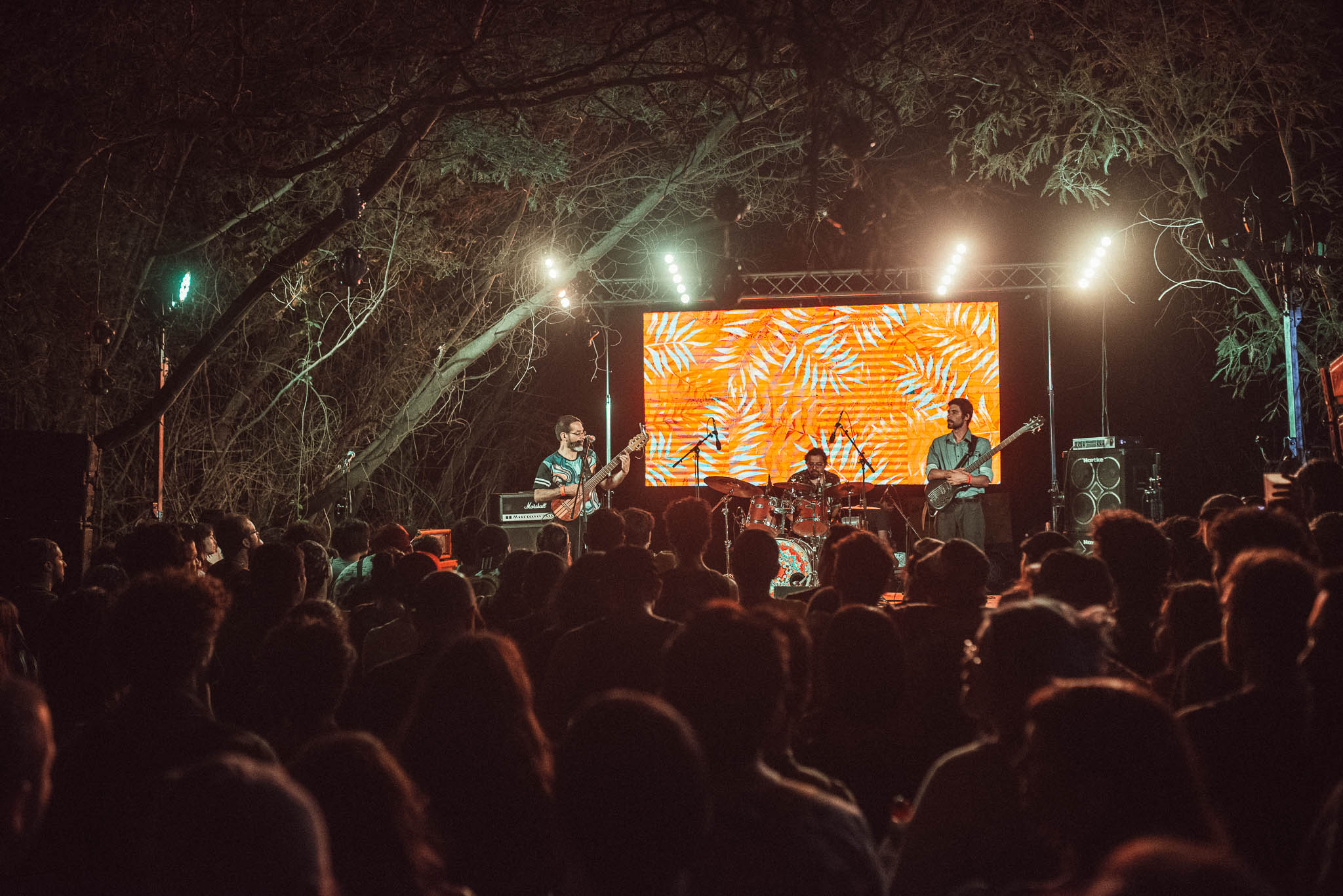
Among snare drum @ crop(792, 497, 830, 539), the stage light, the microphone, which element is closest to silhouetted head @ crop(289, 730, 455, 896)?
the stage light

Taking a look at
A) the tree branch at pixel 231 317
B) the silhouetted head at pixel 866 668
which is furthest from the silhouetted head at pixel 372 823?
the tree branch at pixel 231 317

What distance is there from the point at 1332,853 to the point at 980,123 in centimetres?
1026

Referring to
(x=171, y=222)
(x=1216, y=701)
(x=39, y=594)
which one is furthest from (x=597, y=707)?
(x=171, y=222)

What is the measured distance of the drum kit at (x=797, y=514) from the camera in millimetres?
10820

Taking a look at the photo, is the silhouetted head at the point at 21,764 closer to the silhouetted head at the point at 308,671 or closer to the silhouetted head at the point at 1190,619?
the silhouetted head at the point at 308,671

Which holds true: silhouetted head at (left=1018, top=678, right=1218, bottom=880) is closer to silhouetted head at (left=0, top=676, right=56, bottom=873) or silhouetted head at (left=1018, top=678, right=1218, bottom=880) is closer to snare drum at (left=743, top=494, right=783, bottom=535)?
silhouetted head at (left=0, top=676, right=56, bottom=873)

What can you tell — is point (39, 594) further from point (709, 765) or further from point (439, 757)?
point (709, 765)

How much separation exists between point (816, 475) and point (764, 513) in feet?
2.28

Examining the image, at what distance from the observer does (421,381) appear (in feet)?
40.6

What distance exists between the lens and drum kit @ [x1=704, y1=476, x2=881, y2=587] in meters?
10.8

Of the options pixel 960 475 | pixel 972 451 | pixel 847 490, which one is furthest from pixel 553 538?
pixel 972 451

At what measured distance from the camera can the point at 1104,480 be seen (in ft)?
38.1

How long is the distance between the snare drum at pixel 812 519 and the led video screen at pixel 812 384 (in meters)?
2.29

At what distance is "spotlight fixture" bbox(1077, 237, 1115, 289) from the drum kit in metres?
3.96
